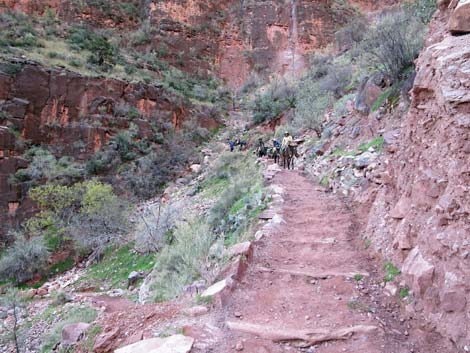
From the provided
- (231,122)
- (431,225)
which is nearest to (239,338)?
(431,225)

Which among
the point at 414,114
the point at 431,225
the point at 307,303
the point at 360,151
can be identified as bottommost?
the point at 307,303

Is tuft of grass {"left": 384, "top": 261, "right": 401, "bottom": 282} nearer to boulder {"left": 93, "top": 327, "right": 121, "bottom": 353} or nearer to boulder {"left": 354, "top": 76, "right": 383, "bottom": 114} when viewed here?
boulder {"left": 93, "top": 327, "right": 121, "bottom": 353}

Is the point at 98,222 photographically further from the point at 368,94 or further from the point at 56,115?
the point at 368,94

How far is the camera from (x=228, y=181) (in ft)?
45.3

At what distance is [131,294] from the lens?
8742 millimetres

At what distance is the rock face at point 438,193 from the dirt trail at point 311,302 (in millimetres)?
341

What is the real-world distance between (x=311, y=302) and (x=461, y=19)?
3273mm

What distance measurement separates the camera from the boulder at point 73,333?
4090 millimetres

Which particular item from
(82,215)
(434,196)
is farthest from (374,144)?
(82,215)

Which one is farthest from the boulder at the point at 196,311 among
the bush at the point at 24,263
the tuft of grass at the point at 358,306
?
the bush at the point at 24,263

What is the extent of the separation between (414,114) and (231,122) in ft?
72.4

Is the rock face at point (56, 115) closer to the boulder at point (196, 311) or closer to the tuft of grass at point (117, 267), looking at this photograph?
the tuft of grass at point (117, 267)

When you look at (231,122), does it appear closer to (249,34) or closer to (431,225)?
(249,34)

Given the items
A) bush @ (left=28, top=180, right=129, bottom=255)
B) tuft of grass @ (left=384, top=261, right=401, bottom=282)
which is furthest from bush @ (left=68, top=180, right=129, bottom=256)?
tuft of grass @ (left=384, top=261, right=401, bottom=282)
